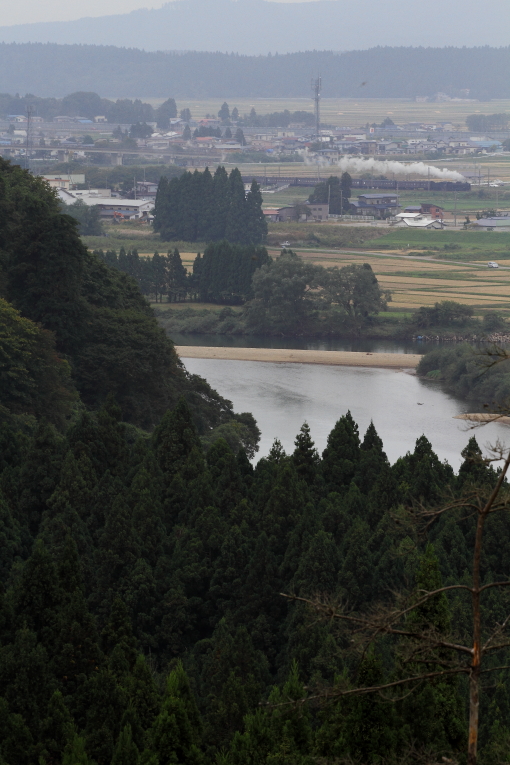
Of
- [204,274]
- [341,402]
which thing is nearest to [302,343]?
[204,274]

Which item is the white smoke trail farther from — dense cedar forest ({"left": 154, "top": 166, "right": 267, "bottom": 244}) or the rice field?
the rice field

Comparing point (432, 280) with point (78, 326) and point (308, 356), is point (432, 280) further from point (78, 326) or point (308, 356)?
point (78, 326)

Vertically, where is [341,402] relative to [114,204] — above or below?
below

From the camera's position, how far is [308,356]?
260 feet

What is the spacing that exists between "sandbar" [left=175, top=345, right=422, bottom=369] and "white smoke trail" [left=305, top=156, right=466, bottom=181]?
88.4 m

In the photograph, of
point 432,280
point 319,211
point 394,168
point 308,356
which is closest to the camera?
point 308,356

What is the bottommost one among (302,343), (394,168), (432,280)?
(302,343)

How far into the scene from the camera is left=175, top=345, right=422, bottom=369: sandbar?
76.8 metres

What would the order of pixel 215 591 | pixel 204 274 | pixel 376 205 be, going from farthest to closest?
pixel 376 205
pixel 204 274
pixel 215 591

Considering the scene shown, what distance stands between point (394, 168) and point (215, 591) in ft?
498

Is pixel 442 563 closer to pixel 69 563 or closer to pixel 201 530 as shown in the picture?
pixel 201 530

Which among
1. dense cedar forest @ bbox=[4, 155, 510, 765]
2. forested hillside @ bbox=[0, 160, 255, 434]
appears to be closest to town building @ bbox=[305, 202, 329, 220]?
forested hillside @ bbox=[0, 160, 255, 434]

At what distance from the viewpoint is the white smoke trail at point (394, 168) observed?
167m

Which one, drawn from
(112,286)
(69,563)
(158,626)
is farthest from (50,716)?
(112,286)
